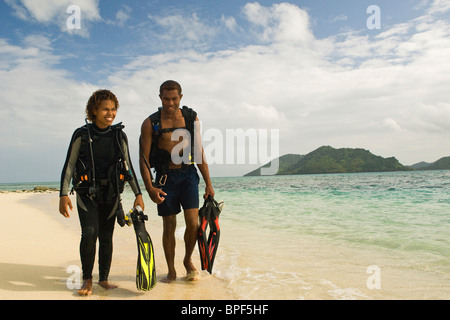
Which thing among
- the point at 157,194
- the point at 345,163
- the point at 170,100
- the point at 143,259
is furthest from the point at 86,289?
the point at 345,163

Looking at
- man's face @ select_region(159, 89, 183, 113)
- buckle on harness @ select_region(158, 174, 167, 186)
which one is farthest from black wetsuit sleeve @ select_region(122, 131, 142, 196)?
man's face @ select_region(159, 89, 183, 113)

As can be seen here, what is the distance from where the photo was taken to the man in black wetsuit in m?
3.30

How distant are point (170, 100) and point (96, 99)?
0.81 metres

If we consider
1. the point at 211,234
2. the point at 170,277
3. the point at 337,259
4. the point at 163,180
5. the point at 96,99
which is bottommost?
the point at 337,259

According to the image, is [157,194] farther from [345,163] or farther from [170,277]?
[345,163]

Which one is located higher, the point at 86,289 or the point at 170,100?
the point at 170,100

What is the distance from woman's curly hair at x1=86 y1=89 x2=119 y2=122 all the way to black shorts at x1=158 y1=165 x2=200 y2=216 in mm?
1060

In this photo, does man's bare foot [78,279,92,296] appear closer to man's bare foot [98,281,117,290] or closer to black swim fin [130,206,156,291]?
man's bare foot [98,281,117,290]

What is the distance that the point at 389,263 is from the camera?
4801 mm

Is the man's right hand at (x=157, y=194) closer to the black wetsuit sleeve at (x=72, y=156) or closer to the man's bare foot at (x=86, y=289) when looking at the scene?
the black wetsuit sleeve at (x=72, y=156)

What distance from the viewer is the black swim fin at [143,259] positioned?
3268 millimetres

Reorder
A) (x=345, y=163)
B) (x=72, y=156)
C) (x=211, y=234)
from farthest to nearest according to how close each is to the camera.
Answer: (x=345, y=163), (x=211, y=234), (x=72, y=156)

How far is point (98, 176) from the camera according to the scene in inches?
134
